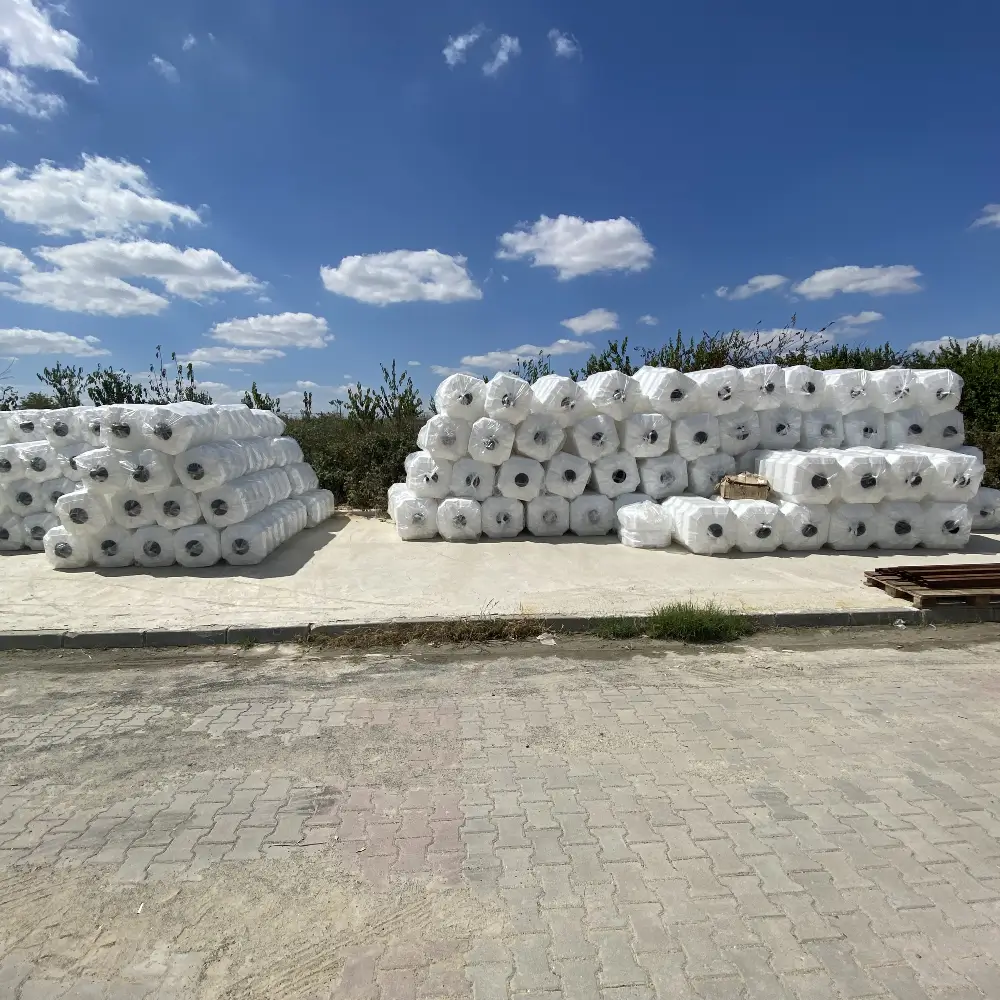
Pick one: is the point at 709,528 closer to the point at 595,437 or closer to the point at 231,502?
the point at 595,437

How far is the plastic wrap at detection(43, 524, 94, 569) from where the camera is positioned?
7.53m

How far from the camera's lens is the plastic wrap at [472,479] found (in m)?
9.09

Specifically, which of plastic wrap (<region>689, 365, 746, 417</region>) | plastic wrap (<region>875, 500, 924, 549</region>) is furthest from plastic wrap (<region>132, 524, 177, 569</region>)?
plastic wrap (<region>875, 500, 924, 549</region>)

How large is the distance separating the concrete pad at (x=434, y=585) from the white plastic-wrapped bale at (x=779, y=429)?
6.76 ft

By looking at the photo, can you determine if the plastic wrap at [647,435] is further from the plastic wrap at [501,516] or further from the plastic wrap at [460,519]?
the plastic wrap at [460,519]

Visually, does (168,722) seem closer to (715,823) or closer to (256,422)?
(715,823)

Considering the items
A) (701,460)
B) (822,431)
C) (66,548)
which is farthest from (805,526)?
(66,548)

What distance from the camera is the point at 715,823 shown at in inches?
116

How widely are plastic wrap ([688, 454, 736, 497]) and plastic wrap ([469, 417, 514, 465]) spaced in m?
2.73

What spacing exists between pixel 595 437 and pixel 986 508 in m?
6.04

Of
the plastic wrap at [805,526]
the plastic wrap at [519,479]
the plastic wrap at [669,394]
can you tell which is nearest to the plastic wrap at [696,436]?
the plastic wrap at [669,394]

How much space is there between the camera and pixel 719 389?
30.3 ft

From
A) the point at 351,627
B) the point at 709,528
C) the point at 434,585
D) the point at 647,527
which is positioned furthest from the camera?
the point at 647,527

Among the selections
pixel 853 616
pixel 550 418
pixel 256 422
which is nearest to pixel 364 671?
pixel 853 616
